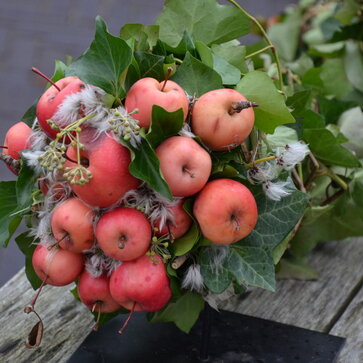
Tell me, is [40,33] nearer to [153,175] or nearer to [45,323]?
[45,323]

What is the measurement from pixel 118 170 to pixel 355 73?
866mm

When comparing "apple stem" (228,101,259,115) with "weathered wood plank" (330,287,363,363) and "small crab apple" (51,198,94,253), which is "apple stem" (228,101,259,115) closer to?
"small crab apple" (51,198,94,253)

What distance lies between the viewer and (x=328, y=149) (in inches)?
38.3

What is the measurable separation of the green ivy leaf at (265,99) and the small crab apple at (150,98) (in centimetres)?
10

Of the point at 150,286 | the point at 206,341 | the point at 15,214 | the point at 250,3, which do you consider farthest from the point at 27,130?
the point at 250,3

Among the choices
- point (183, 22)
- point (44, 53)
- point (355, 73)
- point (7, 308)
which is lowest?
point (44, 53)

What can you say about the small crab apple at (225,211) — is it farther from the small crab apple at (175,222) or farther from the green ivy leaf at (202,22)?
the green ivy leaf at (202,22)

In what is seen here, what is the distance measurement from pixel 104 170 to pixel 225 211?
0.48ft

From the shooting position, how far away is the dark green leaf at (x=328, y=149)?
37.5 inches

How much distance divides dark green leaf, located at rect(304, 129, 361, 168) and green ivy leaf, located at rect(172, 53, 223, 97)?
0.25 m

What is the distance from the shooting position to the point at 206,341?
89 cm

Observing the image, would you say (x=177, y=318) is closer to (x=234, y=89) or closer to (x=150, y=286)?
(x=150, y=286)

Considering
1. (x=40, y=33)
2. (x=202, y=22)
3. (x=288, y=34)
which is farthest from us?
(x=40, y=33)

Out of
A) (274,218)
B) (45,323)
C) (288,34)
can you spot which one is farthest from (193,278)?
(288,34)
